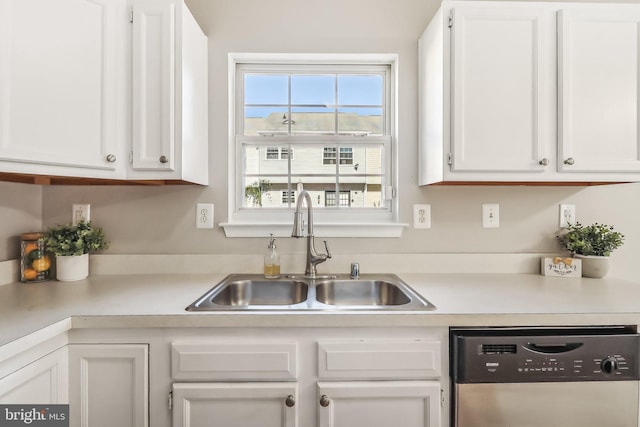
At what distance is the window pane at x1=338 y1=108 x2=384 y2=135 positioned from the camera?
73.8 inches

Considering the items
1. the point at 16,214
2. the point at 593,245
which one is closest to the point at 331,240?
the point at 593,245

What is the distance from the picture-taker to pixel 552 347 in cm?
107

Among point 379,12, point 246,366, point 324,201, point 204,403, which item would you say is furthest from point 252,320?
point 379,12

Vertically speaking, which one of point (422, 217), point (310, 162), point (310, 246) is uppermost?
point (310, 162)

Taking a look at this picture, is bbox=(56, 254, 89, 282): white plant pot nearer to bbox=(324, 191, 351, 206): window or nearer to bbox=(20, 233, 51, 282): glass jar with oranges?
bbox=(20, 233, 51, 282): glass jar with oranges

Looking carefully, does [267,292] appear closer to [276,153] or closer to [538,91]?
[276,153]

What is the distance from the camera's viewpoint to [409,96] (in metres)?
1.75

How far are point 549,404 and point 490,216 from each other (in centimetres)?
94

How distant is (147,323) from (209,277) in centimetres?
57

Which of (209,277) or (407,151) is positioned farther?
(407,151)

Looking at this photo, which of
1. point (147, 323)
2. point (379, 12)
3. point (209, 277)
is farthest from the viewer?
point (379, 12)

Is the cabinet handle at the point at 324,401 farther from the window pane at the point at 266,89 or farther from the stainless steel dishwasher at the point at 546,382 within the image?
the window pane at the point at 266,89

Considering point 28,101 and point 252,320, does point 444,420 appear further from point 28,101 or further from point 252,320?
point 28,101

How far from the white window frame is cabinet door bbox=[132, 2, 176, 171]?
1.30 feet
